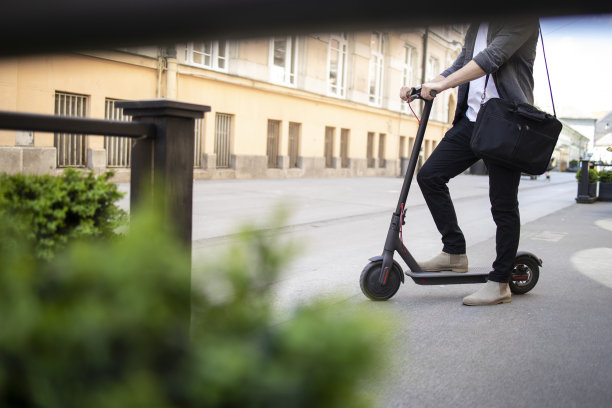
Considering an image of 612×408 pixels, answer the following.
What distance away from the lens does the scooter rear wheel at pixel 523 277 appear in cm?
414

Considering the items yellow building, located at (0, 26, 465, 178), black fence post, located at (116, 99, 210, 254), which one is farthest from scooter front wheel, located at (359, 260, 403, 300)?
yellow building, located at (0, 26, 465, 178)

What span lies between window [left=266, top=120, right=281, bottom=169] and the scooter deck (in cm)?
1860

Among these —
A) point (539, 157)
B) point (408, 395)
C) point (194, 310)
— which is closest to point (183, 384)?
point (194, 310)

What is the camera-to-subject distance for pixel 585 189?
1386 cm

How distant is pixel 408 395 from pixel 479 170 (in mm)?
38602

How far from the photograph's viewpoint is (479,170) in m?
39.3

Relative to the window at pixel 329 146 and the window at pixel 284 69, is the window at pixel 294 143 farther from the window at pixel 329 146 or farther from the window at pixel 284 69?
the window at pixel 329 146

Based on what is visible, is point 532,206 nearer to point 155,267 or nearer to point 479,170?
point 155,267

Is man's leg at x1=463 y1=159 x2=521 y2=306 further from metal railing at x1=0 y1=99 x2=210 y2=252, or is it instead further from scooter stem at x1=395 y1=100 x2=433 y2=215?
metal railing at x1=0 y1=99 x2=210 y2=252

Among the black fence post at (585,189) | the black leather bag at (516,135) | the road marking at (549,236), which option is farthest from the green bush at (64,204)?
the black fence post at (585,189)

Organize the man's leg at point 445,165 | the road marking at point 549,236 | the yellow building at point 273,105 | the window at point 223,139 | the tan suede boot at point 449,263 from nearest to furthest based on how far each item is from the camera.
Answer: the man's leg at point 445,165 < the tan suede boot at point 449,263 < the road marking at point 549,236 < the yellow building at point 273,105 < the window at point 223,139

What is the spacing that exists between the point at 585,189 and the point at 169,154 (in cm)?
1385

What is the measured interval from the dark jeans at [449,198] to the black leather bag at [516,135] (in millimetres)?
135

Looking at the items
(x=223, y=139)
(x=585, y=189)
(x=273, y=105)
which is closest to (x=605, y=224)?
(x=585, y=189)
